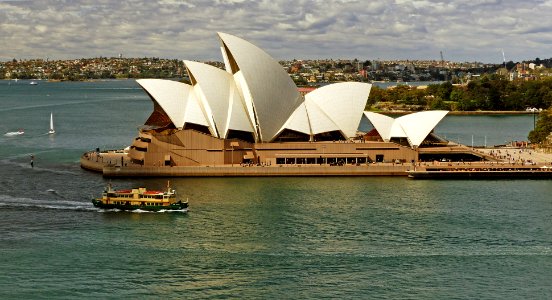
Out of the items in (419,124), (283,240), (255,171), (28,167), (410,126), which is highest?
(419,124)

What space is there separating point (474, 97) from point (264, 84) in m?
62.1

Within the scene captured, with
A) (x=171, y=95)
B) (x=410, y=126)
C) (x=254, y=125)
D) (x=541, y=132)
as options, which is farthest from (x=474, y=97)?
(x=171, y=95)

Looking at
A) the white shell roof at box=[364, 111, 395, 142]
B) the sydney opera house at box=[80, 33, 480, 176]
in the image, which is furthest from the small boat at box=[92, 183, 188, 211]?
the white shell roof at box=[364, 111, 395, 142]

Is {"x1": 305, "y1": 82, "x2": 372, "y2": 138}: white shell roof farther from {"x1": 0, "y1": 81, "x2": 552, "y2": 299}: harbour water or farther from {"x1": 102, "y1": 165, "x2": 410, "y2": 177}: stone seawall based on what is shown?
{"x1": 0, "y1": 81, "x2": 552, "y2": 299}: harbour water

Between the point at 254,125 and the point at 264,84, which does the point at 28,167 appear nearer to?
the point at 254,125

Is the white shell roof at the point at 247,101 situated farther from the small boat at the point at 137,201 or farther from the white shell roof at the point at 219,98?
the small boat at the point at 137,201

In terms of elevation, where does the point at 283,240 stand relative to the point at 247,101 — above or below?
below

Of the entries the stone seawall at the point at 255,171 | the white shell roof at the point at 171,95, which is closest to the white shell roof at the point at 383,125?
the stone seawall at the point at 255,171

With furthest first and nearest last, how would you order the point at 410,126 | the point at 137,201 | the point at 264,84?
1. the point at 410,126
2. the point at 264,84
3. the point at 137,201

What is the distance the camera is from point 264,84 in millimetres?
48219

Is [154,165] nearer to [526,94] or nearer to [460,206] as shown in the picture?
[460,206]

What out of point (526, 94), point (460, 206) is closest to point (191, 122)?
point (460, 206)

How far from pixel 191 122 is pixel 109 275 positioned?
75.0ft

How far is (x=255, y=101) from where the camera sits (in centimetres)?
4775
